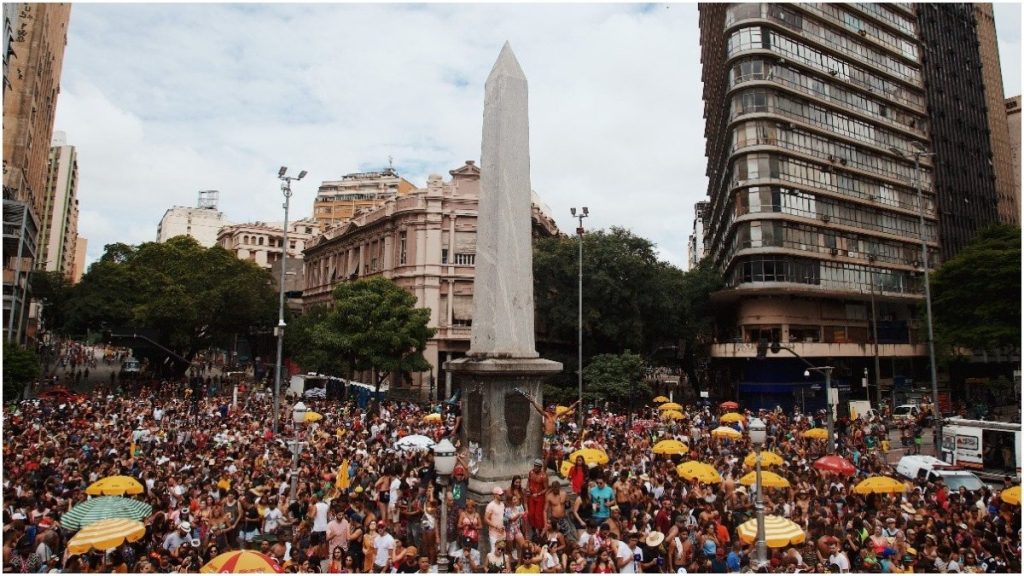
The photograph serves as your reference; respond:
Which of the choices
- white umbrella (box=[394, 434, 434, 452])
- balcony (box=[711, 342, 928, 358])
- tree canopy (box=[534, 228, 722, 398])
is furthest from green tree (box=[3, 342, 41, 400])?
balcony (box=[711, 342, 928, 358])

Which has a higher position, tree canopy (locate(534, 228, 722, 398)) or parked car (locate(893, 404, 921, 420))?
tree canopy (locate(534, 228, 722, 398))

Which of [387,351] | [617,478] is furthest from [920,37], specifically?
[617,478]

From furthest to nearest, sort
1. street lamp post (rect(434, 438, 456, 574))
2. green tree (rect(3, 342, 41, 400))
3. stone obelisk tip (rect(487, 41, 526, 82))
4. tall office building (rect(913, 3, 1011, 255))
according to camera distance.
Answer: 1. tall office building (rect(913, 3, 1011, 255))
2. green tree (rect(3, 342, 41, 400))
3. stone obelisk tip (rect(487, 41, 526, 82))
4. street lamp post (rect(434, 438, 456, 574))

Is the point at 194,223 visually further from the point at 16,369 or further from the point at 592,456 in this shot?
the point at 592,456

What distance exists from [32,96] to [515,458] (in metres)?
43.1

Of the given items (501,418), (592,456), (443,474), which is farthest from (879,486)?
(443,474)

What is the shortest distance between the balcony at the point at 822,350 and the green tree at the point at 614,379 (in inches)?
293

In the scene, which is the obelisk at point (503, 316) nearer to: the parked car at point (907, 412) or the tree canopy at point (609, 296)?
the tree canopy at point (609, 296)

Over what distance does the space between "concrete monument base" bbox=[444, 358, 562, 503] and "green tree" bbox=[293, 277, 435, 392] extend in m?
20.7

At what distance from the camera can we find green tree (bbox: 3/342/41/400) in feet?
79.9

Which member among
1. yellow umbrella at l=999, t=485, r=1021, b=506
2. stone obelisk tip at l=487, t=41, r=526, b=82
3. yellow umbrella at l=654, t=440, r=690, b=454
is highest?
stone obelisk tip at l=487, t=41, r=526, b=82

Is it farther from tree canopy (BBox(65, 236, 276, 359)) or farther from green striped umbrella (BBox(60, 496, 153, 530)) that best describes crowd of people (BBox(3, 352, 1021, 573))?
tree canopy (BBox(65, 236, 276, 359))

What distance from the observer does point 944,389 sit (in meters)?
42.1

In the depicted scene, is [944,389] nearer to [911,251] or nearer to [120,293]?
[911,251]
